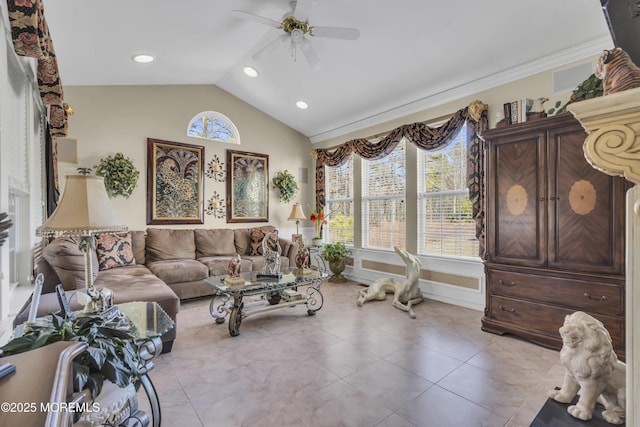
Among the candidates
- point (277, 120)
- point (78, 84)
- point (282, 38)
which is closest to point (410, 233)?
point (282, 38)

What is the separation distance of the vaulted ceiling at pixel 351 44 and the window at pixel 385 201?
74cm

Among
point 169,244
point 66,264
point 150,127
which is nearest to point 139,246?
point 169,244

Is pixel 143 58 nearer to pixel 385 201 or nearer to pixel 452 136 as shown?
pixel 385 201

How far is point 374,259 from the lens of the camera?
4.84 meters

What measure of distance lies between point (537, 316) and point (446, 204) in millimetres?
1698

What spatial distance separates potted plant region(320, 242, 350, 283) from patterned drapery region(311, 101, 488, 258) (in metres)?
1.62

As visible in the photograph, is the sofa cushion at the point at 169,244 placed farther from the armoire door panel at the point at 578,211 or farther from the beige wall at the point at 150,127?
the armoire door panel at the point at 578,211

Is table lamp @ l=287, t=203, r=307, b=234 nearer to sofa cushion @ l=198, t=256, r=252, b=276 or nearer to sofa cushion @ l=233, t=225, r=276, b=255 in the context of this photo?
sofa cushion @ l=233, t=225, r=276, b=255

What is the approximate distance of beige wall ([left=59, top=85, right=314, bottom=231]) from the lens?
402 cm

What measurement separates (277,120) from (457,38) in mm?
3560

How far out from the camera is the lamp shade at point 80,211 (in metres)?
1.44

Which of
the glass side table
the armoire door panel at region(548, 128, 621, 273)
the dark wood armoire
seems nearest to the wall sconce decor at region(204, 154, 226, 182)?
the glass side table

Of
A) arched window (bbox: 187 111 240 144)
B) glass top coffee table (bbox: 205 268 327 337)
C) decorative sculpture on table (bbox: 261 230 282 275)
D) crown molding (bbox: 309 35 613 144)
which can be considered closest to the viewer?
crown molding (bbox: 309 35 613 144)

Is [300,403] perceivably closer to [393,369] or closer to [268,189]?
[393,369]
